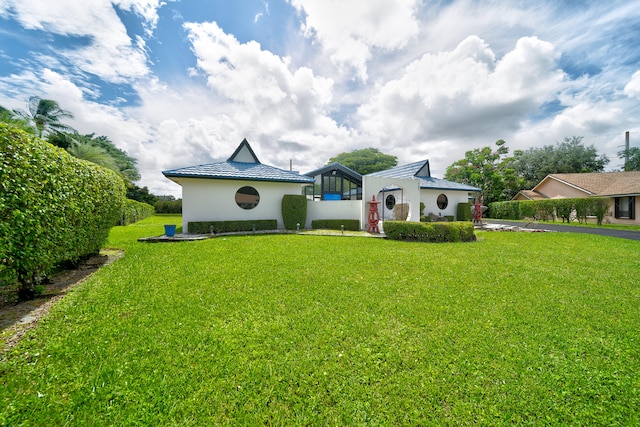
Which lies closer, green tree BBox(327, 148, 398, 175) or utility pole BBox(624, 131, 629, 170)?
utility pole BBox(624, 131, 629, 170)

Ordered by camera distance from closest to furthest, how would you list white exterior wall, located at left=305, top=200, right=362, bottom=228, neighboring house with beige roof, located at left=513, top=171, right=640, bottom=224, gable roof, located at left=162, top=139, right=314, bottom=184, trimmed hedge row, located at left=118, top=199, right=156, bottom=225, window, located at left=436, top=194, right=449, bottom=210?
1. gable roof, located at left=162, top=139, right=314, bottom=184
2. white exterior wall, located at left=305, top=200, right=362, bottom=228
3. trimmed hedge row, located at left=118, top=199, right=156, bottom=225
4. neighboring house with beige roof, located at left=513, top=171, right=640, bottom=224
5. window, located at left=436, top=194, right=449, bottom=210

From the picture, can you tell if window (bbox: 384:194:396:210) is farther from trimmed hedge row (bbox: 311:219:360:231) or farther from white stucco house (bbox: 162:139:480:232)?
trimmed hedge row (bbox: 311:219:360:231)

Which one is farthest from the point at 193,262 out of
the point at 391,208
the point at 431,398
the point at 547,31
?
the point at 391,208

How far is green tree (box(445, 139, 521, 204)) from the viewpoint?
28953 mm

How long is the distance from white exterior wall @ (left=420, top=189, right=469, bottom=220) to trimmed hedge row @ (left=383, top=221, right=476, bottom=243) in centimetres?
924

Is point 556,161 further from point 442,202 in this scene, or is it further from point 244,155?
point 244,155

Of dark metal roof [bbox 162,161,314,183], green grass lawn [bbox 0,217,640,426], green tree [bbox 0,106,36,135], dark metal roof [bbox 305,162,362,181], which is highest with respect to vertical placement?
green tree [bbox 0,106,36,135]

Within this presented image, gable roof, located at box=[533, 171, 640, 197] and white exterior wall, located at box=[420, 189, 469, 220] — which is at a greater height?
gable roof, located at box=[533, 171, 640, 197]

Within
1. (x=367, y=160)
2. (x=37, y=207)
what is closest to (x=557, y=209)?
(x=367, y=160)

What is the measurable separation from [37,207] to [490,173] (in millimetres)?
37277

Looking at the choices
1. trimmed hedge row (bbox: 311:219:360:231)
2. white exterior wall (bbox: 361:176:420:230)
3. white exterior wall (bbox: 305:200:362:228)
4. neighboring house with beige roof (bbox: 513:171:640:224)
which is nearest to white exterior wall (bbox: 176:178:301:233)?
white exterior wall (bbox: 305:200:362:228)

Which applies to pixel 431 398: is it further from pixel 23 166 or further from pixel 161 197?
pixel 161 197

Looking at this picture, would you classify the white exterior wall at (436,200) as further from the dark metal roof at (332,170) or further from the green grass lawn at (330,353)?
the green grass lawn at (330,353)

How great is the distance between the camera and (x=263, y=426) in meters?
1.82
